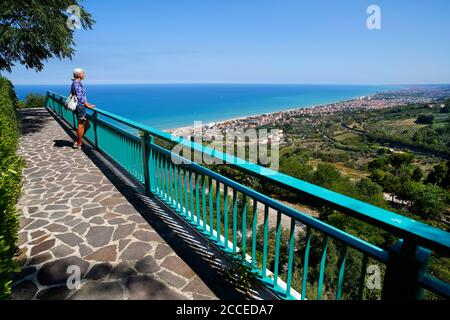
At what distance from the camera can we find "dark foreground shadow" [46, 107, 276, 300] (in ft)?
9.60

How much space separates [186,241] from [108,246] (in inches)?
39.9

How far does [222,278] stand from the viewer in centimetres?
307

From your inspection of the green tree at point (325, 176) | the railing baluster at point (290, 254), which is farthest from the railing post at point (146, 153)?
the green tree at point (325, 176)

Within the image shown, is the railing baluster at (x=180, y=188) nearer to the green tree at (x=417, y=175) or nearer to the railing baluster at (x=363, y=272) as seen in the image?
the railing baluster at (x=363, y=272)

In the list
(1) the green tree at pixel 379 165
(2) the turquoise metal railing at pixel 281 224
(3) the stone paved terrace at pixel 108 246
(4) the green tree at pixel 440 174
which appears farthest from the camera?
(1) the green tree at pixel 379 165

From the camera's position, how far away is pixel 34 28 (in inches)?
485

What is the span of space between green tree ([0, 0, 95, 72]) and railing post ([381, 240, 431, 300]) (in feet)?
48.6

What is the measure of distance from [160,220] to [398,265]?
3483 millimetres

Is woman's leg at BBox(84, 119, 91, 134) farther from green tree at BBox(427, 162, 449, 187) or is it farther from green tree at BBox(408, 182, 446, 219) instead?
green tree at BBox(427, 162, 449, 187)

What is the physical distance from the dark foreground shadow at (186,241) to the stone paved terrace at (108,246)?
0.01m

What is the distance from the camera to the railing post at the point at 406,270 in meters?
1.43
